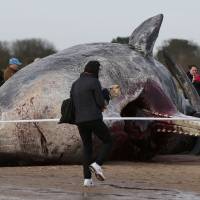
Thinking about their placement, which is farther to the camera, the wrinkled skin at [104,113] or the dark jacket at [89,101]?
the wrinkled skin at [104,113]

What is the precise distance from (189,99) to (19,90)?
19.7 feet

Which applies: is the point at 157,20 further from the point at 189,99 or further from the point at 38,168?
the point at 38,168

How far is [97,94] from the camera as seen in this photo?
440 inches

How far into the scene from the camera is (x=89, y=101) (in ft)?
36.8

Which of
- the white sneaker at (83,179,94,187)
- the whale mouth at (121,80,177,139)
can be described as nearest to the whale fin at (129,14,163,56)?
the whale mouth at (121,80,177,139)

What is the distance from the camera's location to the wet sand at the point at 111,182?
10.0 meters

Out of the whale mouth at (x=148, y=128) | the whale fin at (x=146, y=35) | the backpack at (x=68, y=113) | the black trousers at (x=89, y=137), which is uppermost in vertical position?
the whale fin at (x=146, y=35)

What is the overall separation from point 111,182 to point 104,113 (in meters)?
3.07

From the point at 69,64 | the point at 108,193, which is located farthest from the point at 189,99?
the point at 108,193

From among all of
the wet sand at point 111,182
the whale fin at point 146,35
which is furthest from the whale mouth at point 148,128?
the whale fin at point 146,35

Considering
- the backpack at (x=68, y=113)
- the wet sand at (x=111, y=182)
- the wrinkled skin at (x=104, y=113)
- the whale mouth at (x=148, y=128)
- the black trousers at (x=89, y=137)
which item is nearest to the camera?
the wet sand at (x=111, y=182)

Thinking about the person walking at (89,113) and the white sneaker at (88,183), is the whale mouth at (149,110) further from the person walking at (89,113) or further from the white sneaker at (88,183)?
the white sneaker at (88,183)

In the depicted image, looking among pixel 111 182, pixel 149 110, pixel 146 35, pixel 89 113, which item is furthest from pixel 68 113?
pixel 146 35

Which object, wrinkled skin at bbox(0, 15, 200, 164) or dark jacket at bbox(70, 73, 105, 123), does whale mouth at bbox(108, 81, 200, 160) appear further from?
dark jacket at bbox(70, 73, 105, 123)
